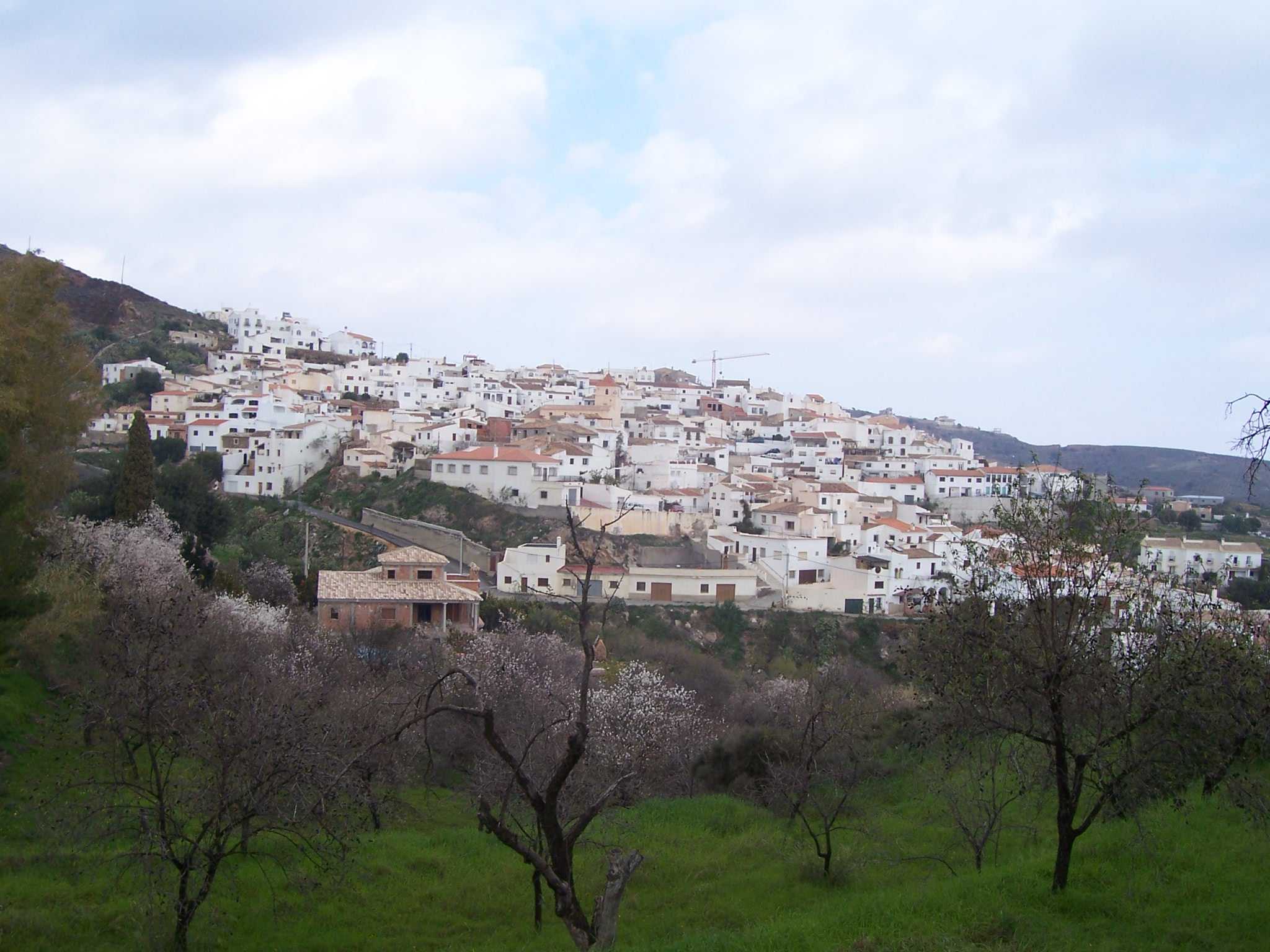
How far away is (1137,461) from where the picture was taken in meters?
143

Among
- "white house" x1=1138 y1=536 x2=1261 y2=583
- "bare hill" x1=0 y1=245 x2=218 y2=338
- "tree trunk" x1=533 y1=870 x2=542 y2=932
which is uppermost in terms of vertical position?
"bare hill" x1=0 y1=245 x2=218 y2=338

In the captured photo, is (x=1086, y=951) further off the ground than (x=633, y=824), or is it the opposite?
(x=1086, y=951)

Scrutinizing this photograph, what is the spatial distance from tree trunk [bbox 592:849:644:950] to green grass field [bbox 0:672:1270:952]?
841 millimetres

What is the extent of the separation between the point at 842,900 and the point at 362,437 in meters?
56.7

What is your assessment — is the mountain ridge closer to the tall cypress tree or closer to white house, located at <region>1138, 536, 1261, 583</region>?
white house, located at <region>1138, 536, 1261, 583</region>

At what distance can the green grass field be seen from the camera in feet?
29.2

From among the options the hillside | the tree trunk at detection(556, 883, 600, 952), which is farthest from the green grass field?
the hillside

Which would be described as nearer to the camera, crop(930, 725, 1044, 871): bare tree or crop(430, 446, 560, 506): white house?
crop(930, 725, 1044, 871): bare tree

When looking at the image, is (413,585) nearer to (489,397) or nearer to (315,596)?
(315,596)

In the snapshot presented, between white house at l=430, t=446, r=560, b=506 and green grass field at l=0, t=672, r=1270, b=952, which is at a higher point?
white house at l=430, t=446, r=560, b=506

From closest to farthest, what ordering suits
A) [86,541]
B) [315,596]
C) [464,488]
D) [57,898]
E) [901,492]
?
[57,898] < [86,541] < [315,596] < [464,488] < [901,492]

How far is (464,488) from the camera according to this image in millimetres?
54844

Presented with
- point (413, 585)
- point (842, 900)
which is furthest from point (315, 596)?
point (842, 900)

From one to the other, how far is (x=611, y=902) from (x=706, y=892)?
5167 mm
